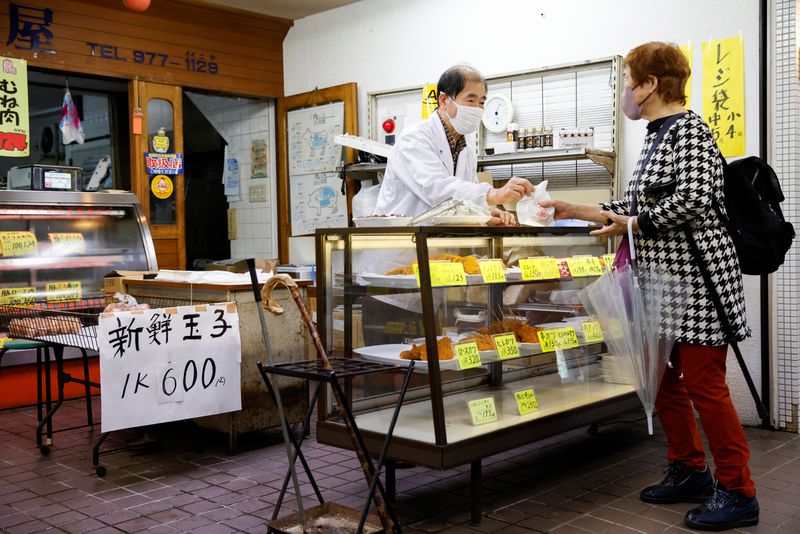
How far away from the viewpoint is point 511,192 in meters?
3.82

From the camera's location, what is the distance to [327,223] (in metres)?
7.98

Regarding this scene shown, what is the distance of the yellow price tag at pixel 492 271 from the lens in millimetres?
3574

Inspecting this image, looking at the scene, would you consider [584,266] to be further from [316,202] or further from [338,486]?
[316,202]

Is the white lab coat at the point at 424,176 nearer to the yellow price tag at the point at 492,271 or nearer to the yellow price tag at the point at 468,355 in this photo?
the yellow price tag at the point at 492,271

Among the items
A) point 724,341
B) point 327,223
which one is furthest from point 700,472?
point 327,223

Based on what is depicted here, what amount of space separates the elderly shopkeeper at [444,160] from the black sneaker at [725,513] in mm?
1672

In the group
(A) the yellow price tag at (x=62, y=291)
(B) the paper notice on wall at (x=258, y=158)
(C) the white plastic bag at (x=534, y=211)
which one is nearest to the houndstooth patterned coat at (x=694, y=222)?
(C) the white plastic bag at (x=534, y=211)

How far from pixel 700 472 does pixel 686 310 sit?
34.0 inches

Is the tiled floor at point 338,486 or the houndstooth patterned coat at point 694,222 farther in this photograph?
the tiled floor at point 338,486

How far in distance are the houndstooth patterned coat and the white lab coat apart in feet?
2.92

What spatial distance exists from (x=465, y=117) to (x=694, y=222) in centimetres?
133

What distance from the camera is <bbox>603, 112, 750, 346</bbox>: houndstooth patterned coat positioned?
129 inches

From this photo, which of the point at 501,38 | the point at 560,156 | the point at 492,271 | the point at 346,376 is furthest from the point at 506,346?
the point at 501,38

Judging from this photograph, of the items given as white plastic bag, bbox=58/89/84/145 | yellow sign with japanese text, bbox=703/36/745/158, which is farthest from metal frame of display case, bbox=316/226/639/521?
white plastic bag, bbox=58/89/84/145
